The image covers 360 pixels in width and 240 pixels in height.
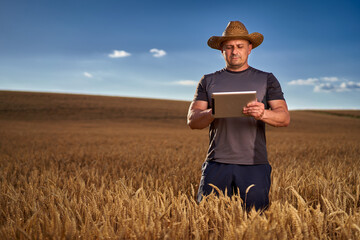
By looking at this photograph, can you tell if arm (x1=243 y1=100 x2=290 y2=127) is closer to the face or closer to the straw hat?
the face

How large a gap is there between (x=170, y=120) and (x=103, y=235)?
34385 millimetres

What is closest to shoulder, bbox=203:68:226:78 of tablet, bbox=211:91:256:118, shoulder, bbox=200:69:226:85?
shoulder, bbox=200:69:226:85

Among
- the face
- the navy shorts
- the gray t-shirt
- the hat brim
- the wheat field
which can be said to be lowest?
the wheat field

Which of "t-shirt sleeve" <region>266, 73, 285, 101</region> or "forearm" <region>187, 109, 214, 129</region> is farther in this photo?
"t-shirt sleeve" <region>266, 73, 285, 101</region>

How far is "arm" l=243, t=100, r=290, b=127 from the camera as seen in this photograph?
81.4 inches

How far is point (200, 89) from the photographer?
290 cm

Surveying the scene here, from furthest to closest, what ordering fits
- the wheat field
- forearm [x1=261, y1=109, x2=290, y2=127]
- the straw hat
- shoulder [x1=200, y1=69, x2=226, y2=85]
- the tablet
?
shoulder [x1=200, y1=69, x2=226, y2=85] < the straw hat < forearm [x1=261, y1=109, x2=290, y2=127] < the tablet < the wheat field

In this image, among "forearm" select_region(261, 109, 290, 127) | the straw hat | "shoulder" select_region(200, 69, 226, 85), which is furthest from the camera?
"shoulder" select_region(200, 69, 226, 85)

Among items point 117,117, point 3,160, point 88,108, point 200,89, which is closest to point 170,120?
point 117,117

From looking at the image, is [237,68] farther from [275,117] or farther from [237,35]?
Answer: [275,117]

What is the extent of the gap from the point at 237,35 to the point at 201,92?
64cm

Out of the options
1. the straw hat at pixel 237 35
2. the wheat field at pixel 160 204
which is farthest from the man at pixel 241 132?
the wheat field at pixel 160 204

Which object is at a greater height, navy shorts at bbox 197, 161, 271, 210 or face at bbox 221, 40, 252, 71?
face at bbox 221, 40, 252, 71

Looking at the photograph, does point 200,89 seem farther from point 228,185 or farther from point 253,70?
point 228,185
